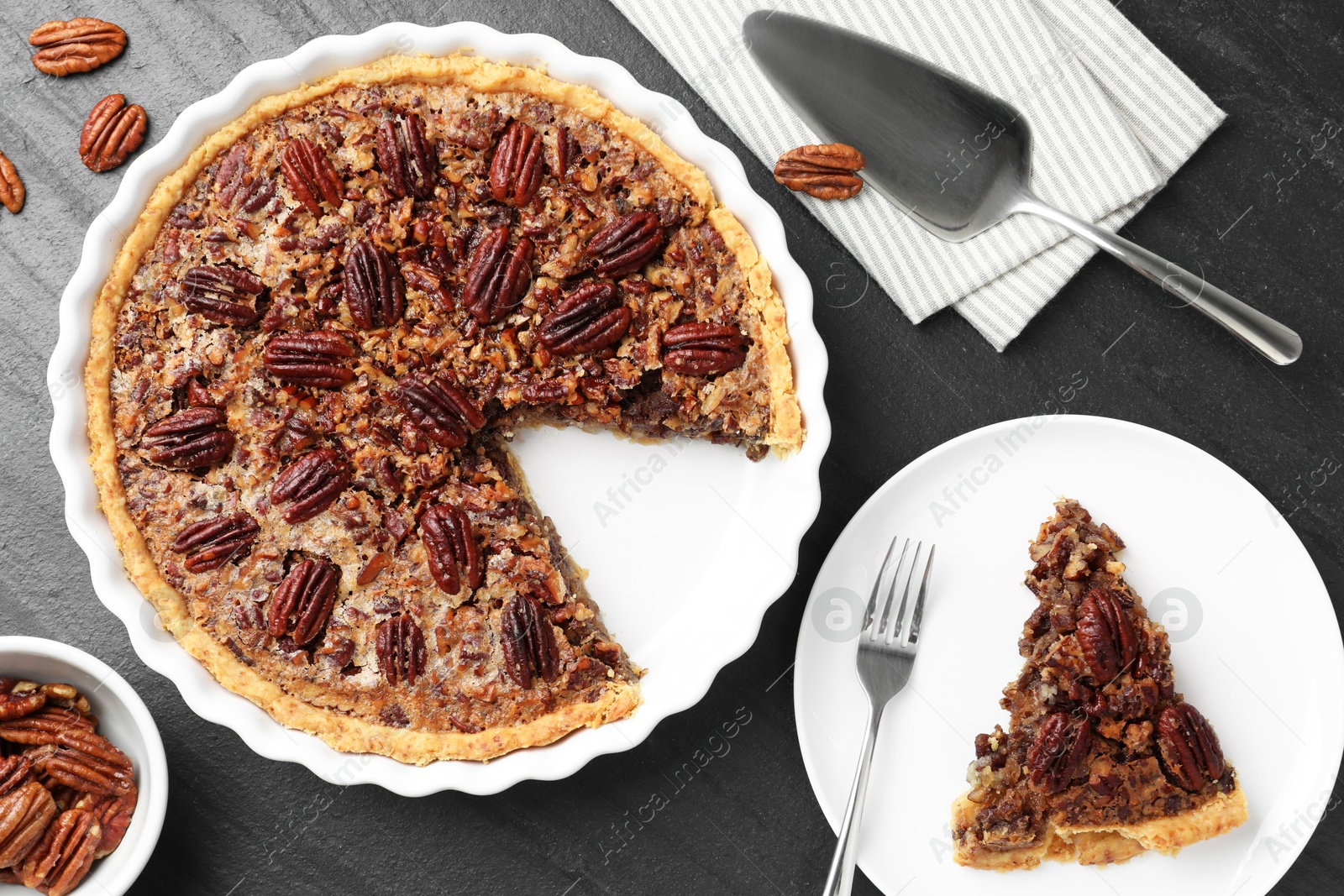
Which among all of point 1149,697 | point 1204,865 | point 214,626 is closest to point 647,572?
point 214,626

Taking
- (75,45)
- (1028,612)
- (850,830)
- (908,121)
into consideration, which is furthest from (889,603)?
(75,45)

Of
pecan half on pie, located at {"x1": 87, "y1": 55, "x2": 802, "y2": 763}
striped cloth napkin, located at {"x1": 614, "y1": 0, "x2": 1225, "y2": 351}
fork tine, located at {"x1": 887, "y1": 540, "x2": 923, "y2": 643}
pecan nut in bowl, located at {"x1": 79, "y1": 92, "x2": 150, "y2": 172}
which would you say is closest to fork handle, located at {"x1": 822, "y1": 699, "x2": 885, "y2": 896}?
fork tine, located at {"x1": 887, "y1": 540, "x2": 923, "y2": 643}

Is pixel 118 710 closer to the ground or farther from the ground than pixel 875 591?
closer to the ground

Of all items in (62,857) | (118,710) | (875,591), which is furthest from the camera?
(875,591)

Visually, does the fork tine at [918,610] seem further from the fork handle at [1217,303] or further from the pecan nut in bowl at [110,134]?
the pecan nut in bowl at [110,134]

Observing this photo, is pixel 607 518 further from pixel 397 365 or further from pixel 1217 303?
pixel 1217 303

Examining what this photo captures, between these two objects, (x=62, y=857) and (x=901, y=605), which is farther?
(x=901, y=605)

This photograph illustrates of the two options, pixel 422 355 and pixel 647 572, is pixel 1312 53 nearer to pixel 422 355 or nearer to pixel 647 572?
pixel 647 572
